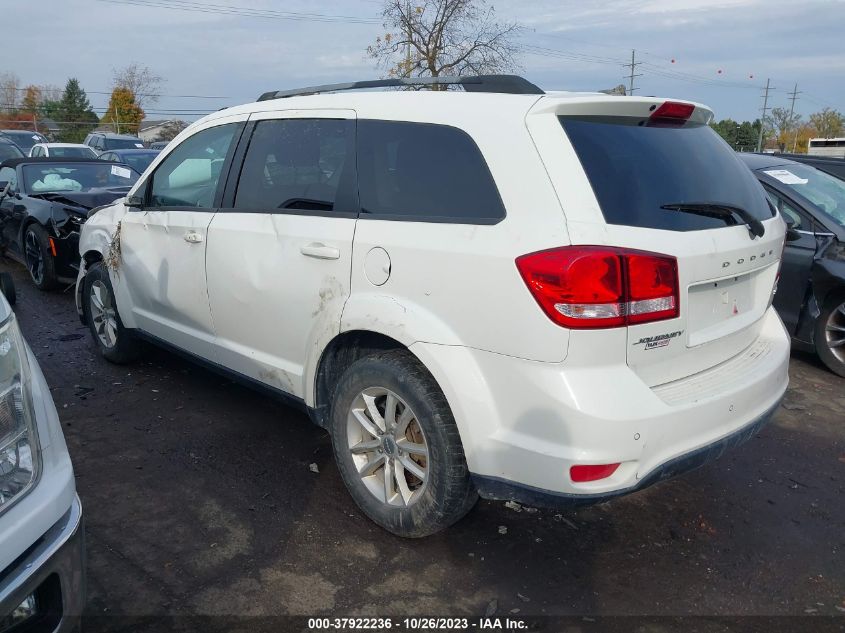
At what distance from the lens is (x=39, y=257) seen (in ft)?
26.7

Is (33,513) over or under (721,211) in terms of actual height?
under

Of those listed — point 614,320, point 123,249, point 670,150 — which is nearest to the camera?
point 614,320

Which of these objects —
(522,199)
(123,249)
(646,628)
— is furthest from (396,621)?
(123,249)

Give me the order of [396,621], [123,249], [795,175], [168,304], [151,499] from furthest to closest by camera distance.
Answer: [795,175] < [123,249] < [168,304] < [151,499] < [396,621]

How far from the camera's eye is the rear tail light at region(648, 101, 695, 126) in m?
3.07

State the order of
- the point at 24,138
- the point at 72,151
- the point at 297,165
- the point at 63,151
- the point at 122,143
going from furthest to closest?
the point at 24,138, the point at 122,143, the point at 72,151, the point at 63,151, the point at 297,165

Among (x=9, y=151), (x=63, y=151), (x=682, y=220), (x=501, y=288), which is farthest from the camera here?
(x=63, y=151)

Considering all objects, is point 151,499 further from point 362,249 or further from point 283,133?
point 283,133

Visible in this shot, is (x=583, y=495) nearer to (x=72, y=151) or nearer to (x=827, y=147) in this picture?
(x=72, y=151)

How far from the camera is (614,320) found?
2557 mm

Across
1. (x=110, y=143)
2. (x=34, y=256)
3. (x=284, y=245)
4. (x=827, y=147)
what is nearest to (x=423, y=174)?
(x=284, y=245)

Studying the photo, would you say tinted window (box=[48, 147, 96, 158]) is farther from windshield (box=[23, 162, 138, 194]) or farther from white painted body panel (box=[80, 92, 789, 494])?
white painted body panel (box=[80, 92, 789, 494])

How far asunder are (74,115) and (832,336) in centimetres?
7183

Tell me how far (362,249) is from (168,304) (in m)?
1.97
